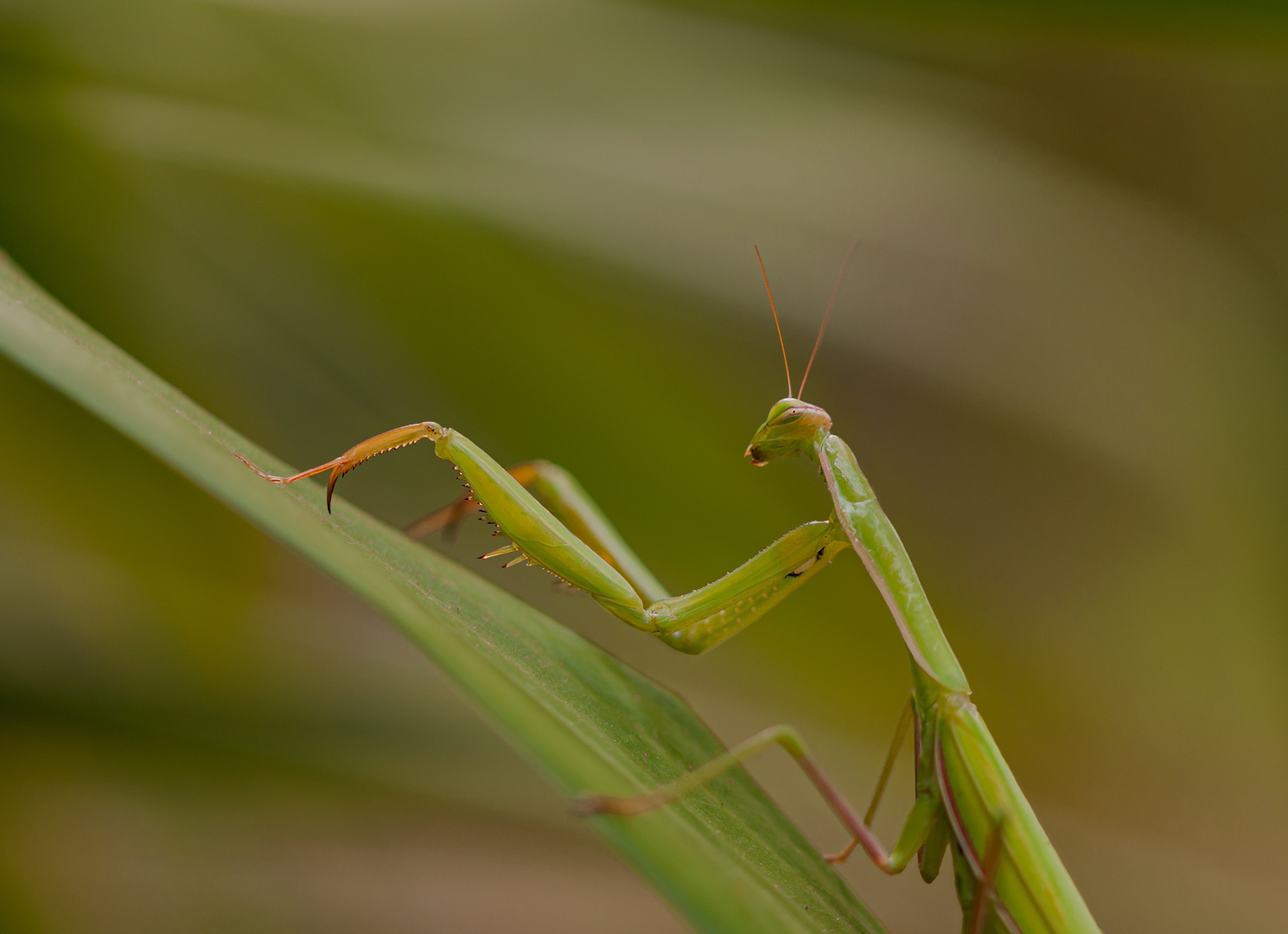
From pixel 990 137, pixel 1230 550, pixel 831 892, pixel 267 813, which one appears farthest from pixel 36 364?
pixel 1230 550

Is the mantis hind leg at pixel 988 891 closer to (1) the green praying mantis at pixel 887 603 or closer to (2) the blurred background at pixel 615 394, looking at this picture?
(1) the green praying mantis at pixel 887 603

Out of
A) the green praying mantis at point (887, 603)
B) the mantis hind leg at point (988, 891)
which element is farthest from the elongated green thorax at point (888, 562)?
the mantis hind leg at point (988, 891)

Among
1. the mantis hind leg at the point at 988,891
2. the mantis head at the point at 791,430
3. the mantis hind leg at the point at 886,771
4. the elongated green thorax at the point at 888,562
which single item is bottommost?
the mantis hind leg at the point at 988,891

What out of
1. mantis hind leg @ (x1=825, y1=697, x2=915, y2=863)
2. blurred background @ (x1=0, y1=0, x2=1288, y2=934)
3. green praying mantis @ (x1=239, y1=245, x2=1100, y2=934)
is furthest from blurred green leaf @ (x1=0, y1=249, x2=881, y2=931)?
blurred background @ (x1=0, y1=0, x2=1288, y2=934)

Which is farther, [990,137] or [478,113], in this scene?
[990,137]

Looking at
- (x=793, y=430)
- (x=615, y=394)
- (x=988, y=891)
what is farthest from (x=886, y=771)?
(x=615, y=394)

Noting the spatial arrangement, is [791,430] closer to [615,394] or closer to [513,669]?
[615,394]

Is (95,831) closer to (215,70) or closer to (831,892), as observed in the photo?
(831,892)
